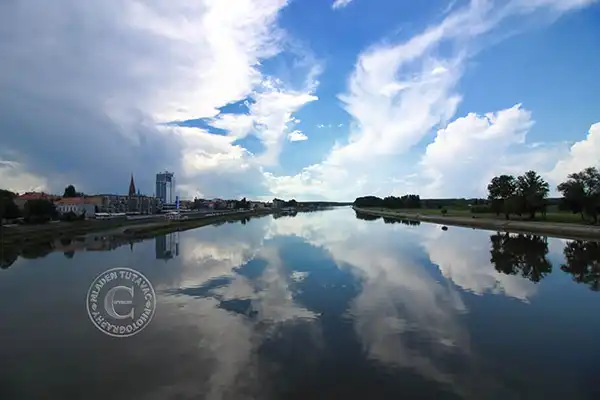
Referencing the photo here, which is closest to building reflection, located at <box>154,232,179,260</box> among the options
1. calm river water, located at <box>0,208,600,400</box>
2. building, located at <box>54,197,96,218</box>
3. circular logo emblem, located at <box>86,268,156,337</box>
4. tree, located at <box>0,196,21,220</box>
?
calm river water, located at <box>0,208,600,400</box>

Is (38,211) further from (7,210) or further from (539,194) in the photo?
(539,194)

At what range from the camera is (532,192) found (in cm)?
6391

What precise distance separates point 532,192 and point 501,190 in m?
9.61

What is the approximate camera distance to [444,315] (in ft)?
48.7

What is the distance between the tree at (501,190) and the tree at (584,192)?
1715 cm

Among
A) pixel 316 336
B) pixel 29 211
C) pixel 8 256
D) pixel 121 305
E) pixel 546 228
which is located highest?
pixel 29 211

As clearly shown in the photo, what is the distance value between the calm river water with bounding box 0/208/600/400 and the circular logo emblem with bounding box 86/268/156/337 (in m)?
0.40

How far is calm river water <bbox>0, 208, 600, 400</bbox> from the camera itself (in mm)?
9102

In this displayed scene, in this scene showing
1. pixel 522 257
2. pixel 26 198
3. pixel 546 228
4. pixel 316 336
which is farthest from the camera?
pixel 26 198

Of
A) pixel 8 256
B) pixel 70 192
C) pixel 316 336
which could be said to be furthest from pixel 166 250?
pixel 70 192

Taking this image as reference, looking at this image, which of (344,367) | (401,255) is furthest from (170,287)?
(401,255)

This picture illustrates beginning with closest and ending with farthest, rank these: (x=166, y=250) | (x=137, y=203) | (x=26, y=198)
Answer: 1. (x=166, y=250)
2. (x=26, y=198)
3. (x=137, y=203)

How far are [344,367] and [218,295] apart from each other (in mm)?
9441

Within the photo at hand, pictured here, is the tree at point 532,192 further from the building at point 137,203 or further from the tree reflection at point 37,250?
the building at point 137,203
